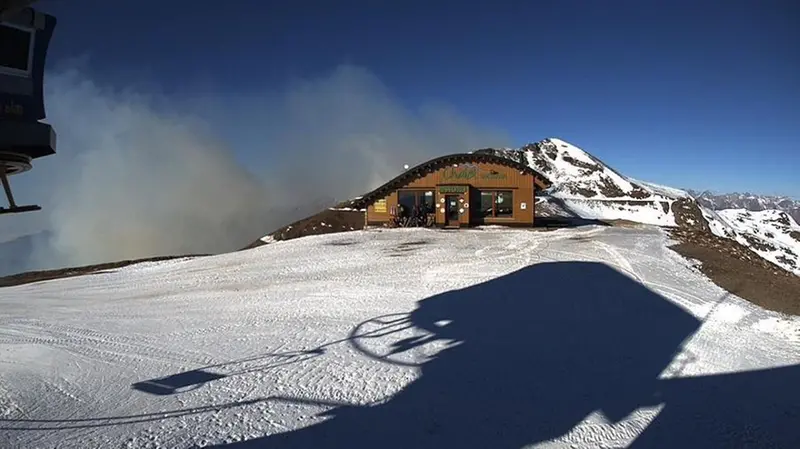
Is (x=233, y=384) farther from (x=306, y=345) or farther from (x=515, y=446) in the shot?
(x=515, y=446)

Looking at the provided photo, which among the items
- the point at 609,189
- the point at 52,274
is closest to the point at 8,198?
the point at 52,274

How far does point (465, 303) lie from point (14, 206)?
28.8ft

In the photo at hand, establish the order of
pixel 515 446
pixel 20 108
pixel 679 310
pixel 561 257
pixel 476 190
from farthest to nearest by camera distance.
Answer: pixel 476 190, pixel 561 257, pixel 679 310, pixel 20 108, pixel 515 446

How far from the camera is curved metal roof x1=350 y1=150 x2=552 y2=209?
105ft

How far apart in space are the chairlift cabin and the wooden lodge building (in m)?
26.6

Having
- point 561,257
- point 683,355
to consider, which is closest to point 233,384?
point 683,355

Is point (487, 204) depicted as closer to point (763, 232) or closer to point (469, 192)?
point (469, 192)

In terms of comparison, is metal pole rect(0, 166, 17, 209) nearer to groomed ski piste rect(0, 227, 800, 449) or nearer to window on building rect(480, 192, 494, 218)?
groomed ski piste rect(0, 227, 800, 449)

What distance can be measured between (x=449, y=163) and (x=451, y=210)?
3.01 m

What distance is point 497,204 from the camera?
32.3 meters

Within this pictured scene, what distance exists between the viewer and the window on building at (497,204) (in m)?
32.2

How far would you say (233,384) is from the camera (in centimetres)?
722

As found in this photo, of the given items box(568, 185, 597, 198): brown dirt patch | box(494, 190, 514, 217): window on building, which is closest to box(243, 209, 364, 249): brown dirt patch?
box(494, 190, 514, 217): window on building

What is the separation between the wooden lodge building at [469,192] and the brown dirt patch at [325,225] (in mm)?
5868
